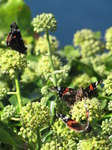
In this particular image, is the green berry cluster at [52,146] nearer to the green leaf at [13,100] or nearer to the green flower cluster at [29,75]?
the green leaf at [13,100]

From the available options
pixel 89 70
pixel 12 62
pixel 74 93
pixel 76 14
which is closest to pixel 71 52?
pixel 89 70

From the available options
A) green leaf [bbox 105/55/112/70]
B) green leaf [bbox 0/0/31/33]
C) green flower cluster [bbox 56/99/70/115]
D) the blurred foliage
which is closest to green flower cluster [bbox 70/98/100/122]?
the blurred foliage

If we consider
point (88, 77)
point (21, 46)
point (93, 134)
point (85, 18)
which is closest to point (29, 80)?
point (88, 77)

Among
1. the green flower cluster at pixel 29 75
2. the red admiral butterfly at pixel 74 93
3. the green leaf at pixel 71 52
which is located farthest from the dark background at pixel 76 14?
the red admiral butterfly at pixel 74 93

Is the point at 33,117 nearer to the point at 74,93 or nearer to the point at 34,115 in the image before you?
the point at 34,115

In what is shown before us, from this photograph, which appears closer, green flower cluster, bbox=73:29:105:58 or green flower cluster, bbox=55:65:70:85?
green flower cluster, bbox=55:65:70:85

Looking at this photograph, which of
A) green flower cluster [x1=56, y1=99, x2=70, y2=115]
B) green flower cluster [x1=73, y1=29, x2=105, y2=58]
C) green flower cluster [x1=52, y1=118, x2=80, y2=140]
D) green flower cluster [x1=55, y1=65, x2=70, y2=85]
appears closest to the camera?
green flower cluster [x1=52, y1=118, x2=80, y2=140]

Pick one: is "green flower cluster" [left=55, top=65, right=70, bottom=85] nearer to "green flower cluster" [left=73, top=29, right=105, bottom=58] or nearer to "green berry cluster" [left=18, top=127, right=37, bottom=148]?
"green berry cluster" [left=18, top=127, right=37, bottom=148]
